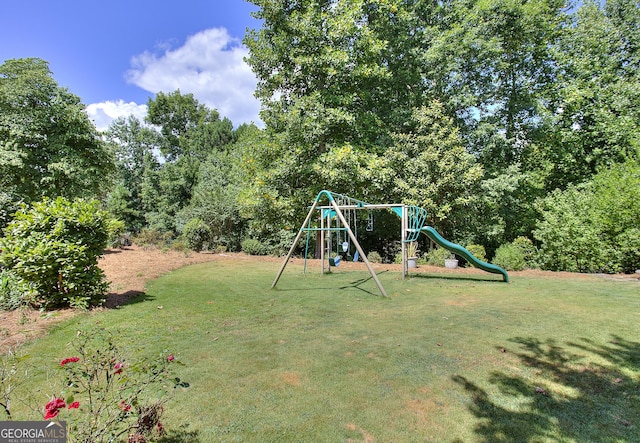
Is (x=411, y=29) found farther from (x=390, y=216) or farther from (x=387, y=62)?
(x=390, y=216)

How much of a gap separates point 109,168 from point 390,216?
14960mm

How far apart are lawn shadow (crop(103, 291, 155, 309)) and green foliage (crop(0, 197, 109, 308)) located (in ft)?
0.99

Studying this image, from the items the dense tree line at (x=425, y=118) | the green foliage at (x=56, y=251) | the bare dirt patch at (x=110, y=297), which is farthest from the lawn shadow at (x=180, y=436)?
the dense tree line at (x=425, y=118)

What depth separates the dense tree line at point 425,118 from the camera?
542 inches

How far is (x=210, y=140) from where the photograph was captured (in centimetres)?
3497

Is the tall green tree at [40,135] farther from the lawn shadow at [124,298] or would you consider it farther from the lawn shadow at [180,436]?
the lawn shadow at [180,436]

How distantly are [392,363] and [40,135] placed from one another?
57.3 ft

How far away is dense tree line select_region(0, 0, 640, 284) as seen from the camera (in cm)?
1377

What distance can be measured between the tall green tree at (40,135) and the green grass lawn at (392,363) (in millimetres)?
11225

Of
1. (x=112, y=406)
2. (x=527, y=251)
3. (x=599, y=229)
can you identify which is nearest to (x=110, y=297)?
(x=112, y=406)

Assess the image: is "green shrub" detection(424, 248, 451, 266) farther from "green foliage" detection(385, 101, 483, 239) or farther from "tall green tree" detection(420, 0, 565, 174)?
"tall green tree" detection(420, 0, 565, 174)

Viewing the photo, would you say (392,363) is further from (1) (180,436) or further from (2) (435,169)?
(2) (435,169)

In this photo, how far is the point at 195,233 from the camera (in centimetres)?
1823

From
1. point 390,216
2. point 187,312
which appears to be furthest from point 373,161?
point 187,312
